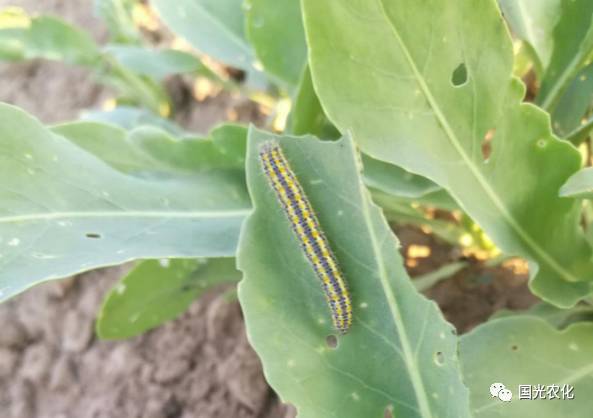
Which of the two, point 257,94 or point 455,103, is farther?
point 257,94

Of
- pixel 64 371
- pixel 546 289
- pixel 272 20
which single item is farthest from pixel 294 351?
pixel 64 371

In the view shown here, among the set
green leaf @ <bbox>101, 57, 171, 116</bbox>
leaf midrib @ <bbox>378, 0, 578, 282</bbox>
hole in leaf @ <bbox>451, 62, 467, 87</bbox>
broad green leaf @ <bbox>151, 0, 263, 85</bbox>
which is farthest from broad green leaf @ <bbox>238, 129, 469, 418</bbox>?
green leaf @ <bbox>101, 57, 171, 116</bbox>

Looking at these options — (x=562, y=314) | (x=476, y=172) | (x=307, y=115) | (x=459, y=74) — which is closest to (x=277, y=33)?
(x=307, y=115)

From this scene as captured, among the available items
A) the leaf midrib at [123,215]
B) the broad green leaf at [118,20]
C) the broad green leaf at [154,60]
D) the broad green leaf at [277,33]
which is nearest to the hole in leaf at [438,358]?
the leaf midrib at [123,215]

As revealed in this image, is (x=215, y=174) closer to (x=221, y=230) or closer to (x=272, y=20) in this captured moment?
(x=221, y=230)

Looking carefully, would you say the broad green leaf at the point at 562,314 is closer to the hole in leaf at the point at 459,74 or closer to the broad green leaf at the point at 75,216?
the hole in leaf at the point at 459,74

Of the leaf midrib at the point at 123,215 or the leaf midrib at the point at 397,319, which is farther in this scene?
the leaf midrib at the point at 123,215

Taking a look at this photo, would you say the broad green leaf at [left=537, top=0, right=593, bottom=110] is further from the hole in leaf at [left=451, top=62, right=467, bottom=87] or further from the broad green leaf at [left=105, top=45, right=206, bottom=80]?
the broad green leaf at [left=105, top=45, right=206, bottom=80]
